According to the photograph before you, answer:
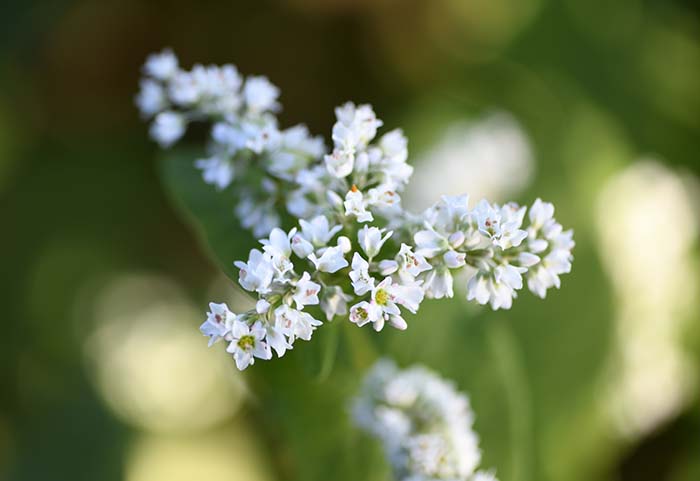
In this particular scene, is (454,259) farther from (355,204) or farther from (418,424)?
(418,424)

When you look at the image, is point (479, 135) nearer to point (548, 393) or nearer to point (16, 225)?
point (548, 393)

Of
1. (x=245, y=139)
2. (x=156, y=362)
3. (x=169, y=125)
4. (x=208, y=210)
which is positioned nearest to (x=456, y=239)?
(x=245, y=139)

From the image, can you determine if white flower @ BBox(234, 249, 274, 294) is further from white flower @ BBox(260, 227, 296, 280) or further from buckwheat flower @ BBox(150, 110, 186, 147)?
buckwheat flower @ BBox(150, 110, 186, 147)

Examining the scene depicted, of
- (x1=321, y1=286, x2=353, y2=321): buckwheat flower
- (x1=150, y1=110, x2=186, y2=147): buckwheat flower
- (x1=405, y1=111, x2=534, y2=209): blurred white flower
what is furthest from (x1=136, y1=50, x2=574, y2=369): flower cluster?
(x1=405, y1=111, x2=534, y2=209): blurred white flower

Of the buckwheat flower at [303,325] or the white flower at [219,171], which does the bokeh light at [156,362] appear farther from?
the buckwheat flower at [303,325]

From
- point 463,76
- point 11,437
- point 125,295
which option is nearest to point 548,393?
point 463,76
